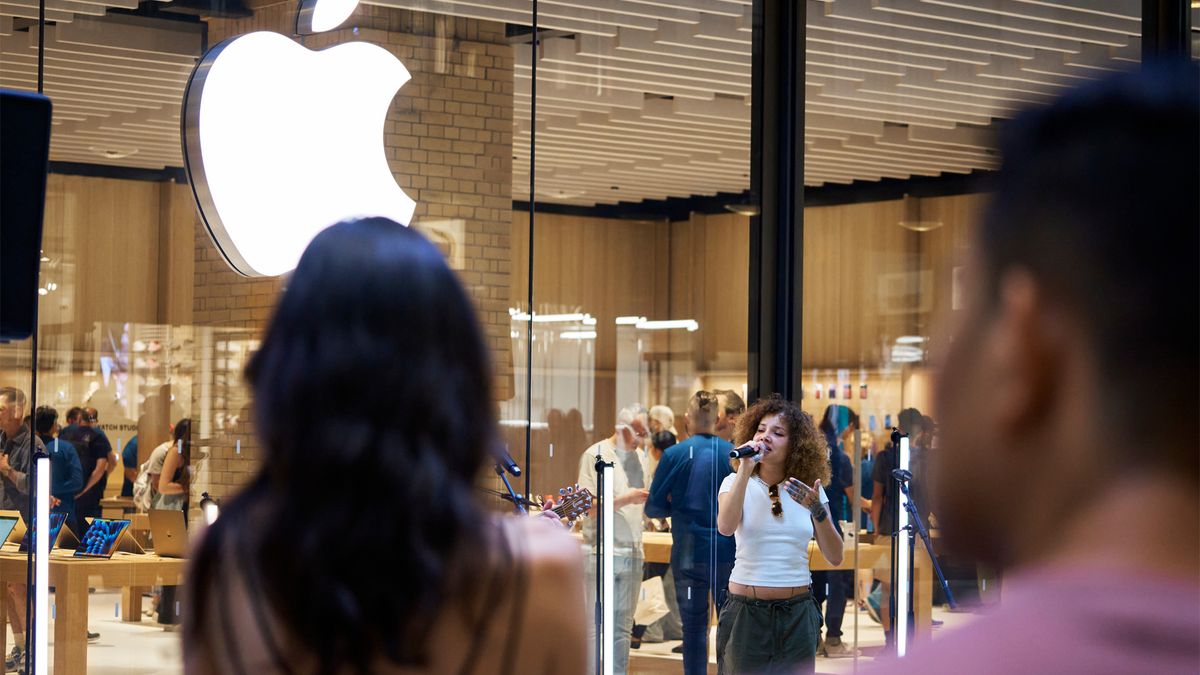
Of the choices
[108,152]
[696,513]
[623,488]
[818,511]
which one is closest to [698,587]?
[696,513]

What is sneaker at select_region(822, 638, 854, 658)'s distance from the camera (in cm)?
693

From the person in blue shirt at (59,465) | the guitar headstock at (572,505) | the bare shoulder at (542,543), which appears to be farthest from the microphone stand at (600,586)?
the bare shoulder at (542,543)

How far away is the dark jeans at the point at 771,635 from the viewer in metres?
5.27

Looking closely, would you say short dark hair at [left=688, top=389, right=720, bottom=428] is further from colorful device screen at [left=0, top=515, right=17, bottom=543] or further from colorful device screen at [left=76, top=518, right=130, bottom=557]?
colorful device screen at [left=0, top=515, right=17, bottom=543]

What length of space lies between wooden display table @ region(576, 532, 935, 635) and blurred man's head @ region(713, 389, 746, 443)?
0.55m

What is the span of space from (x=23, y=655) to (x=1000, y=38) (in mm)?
5738

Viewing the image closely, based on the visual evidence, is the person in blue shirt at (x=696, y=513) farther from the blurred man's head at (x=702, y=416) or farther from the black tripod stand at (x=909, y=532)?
the black tripod stand at (x=909, y=532)

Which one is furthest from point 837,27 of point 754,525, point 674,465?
point 754,525

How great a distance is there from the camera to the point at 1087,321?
0.54m

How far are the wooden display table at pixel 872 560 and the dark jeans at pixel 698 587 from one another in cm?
10

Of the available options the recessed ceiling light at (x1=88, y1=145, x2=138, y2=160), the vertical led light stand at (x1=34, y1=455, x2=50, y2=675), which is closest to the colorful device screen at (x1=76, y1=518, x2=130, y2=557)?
the vertical led light stand at (x1=34, y1=455, x2=50, y2=675)

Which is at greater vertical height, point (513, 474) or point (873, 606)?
point (513, 474)

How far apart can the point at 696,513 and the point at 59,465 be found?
9.35 feet

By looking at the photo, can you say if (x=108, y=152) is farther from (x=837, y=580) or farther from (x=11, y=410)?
(x=837, y=580)
